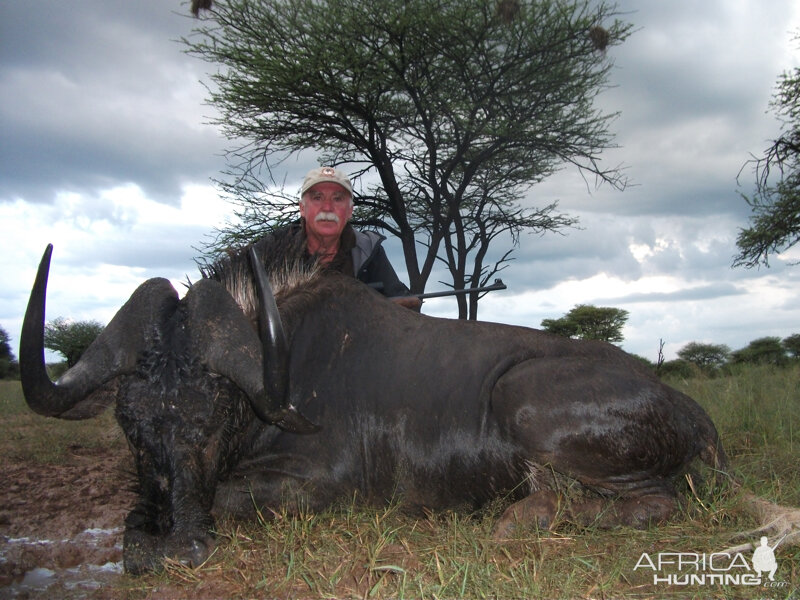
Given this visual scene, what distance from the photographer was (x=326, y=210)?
4941 millimetres

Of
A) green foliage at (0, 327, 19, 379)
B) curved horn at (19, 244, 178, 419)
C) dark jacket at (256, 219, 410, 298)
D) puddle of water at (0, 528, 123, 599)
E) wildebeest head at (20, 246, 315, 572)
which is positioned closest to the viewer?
curved horn at (19, 244, 178, 419)

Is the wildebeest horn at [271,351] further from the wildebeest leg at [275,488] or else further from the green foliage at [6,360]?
the green foliage at [6,360]

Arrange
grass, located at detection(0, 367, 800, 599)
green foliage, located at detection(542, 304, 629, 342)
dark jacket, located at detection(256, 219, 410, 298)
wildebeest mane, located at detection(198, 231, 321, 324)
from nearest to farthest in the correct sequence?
1. grass, located at detection(0, 367, 800, 599)
2. wildebeest mane, located at detection(198, 231, 321, 324)
3. dark jacket, located at detection(256, 219, 410, 298)
4. green foliage, located at detection(542, 304, 629, 342)

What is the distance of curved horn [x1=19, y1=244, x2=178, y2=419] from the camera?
8.73 feet

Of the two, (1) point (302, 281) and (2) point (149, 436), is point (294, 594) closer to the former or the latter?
(2) point (149, 436)

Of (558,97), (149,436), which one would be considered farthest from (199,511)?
(558,97)

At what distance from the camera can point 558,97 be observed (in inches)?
649

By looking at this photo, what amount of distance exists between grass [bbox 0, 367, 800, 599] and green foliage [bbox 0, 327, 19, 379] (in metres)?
28.6

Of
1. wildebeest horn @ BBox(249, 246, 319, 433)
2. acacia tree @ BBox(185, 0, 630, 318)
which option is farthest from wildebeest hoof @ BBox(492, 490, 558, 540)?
acacia tree @ BBox(185, 0, 630, 318)

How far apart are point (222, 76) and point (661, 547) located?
587 inches

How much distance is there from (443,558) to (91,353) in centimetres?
172

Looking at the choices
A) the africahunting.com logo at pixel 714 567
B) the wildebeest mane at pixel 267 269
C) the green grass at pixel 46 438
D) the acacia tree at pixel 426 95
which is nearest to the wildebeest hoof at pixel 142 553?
the wildebeest mane at pixel 267 269

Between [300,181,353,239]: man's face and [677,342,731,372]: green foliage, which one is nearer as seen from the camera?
[300,181,353,239]: man's face

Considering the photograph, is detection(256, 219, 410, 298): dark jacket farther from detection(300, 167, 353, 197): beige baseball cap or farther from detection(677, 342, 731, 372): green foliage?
detection(677, 342, 731, 372): green foliage
